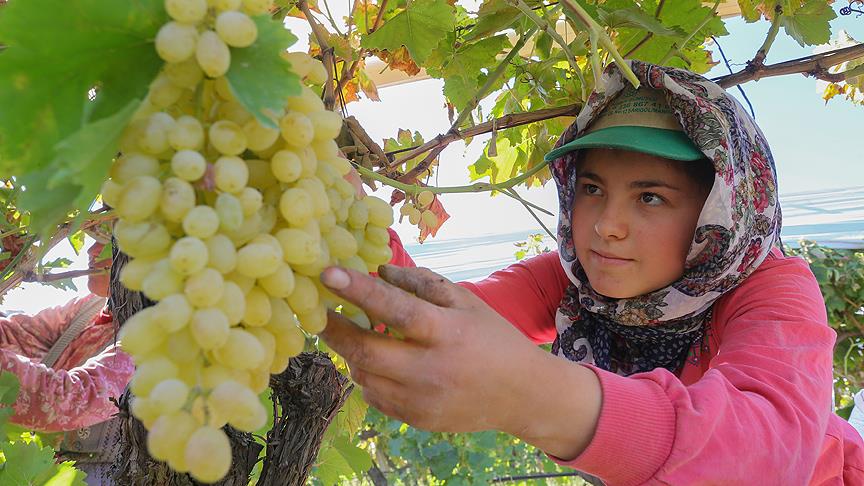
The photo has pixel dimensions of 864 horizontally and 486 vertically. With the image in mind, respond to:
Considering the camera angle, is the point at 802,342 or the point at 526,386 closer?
the point at 526,386

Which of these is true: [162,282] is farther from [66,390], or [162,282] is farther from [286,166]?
[66,390]

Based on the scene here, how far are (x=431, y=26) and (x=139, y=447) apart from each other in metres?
0.72

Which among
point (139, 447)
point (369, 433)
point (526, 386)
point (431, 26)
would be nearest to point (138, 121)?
point (526, 386)

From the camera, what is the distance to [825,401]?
808 mm

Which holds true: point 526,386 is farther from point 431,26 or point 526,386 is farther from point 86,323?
point 86,323

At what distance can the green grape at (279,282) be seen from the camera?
367 millimetres

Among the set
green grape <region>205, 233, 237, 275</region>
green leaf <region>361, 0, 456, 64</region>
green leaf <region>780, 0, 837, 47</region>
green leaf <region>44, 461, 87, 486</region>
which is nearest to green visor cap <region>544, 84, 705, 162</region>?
green leaf <region>361, 0, 456, 64</region>

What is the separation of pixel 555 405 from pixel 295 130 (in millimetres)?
357

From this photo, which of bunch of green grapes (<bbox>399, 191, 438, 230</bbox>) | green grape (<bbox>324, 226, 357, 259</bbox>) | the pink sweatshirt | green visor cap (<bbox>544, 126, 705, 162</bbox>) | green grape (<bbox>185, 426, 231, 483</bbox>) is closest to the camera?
green grape (<bbox>185, 426, 231, 483</bbox>)

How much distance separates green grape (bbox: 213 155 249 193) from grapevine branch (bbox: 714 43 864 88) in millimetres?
1114

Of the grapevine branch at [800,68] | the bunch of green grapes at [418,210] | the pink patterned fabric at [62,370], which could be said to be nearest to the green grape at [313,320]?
the bunch of green grapes at [418,210]

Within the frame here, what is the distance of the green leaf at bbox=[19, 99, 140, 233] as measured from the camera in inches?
12.3

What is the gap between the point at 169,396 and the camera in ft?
1.04

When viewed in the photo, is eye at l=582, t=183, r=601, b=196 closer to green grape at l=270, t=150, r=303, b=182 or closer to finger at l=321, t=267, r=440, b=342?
finger at l=321, t=267, r=440, b=342
